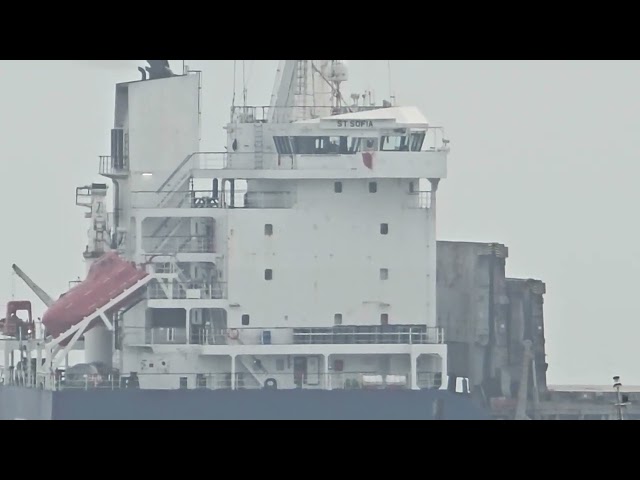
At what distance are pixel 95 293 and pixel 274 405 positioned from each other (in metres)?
5.10

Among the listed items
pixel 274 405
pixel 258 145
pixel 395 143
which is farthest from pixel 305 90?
pixel 274 405

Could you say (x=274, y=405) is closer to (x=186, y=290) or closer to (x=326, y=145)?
(x=186, y=290)

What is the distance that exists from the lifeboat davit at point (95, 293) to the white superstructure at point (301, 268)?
45cm

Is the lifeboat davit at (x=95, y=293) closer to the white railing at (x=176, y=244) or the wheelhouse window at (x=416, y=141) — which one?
the white railing at (x=176, y=244)

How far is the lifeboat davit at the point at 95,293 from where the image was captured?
184 feet

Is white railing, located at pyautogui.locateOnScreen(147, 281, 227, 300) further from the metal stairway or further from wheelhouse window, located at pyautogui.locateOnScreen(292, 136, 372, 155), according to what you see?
wheelhouse window, located at pyautogui.locateOnScreen(292, 136, 372, 155)

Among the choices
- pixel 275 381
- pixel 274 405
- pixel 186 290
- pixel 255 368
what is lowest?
pixel 274 405

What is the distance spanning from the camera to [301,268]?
5516 cm

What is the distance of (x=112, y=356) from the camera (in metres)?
59.0

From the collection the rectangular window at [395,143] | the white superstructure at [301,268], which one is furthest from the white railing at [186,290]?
the rectangular window at [395,143]

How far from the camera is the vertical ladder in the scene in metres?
56.4

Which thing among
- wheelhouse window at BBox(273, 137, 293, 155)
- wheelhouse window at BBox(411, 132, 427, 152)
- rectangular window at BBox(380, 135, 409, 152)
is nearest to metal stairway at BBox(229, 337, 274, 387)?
wheelhouse window at BBox(273, 137, 293, 155)

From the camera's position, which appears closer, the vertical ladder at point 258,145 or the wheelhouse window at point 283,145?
the wheelhouse window at point 283,145
